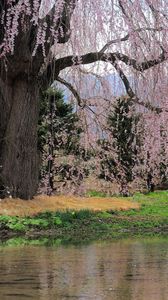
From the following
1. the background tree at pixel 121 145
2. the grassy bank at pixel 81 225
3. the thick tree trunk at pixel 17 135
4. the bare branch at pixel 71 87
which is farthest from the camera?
the background tree at pixel 121 145

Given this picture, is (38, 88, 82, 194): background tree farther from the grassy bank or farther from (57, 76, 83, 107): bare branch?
the grassy bank

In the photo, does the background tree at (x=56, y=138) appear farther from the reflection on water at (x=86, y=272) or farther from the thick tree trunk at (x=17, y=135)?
the reflection on water at (x=86, y=272)

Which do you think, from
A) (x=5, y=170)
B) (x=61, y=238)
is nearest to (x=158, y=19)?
(x=61, y=238)

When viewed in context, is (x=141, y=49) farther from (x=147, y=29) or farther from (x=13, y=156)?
(x=13, y=156)

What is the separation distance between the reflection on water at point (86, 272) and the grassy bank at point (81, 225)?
6.13ft

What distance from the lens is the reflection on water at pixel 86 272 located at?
16.4 feet

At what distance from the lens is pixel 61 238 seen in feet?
32.7

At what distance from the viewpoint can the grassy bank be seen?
1050 cm

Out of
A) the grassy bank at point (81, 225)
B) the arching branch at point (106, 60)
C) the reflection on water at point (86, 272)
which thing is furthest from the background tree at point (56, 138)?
the reflection on water at point (86, 272)

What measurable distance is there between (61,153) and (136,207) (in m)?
5.30

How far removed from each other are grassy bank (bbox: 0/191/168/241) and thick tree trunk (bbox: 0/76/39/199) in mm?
1379

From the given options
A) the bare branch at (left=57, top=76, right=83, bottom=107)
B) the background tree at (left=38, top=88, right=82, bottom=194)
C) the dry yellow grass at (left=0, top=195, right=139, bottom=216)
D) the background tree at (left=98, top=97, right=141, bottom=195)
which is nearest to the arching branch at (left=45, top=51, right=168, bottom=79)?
the bare branch at (left=57, top=76, right=83, bottom=107)

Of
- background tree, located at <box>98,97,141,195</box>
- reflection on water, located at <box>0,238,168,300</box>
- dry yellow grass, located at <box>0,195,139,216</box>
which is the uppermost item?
background tree, located at <box>98,97,141,195</box>

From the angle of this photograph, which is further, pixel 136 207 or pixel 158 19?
pixel 136 207
